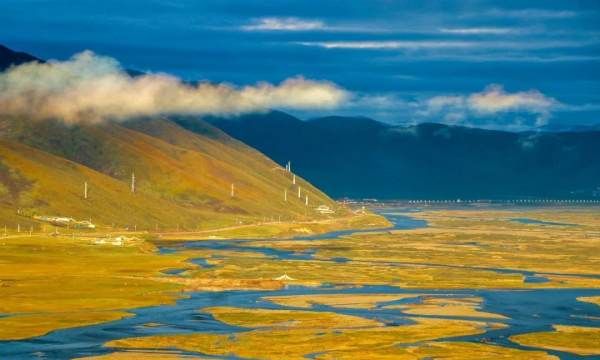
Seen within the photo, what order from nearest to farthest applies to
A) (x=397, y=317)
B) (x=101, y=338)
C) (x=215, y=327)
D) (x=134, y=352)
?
(x=134, y=352) → (x=101, y=338) → (x=215, y=327) → (x=397, y=317)

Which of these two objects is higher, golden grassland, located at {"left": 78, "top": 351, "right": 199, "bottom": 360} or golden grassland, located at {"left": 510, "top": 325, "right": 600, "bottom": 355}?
golden grassland, located at {"left": 510, "top": 325, "right": 600, "bottom": 355}

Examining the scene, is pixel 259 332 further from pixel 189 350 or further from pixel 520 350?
pixel 520 350

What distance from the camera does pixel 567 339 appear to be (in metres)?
170

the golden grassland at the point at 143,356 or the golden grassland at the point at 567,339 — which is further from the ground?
the golden grassland at the point at 567,339

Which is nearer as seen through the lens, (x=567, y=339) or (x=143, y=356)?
(x=143, y=356)

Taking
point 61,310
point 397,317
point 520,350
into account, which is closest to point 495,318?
point 397,317

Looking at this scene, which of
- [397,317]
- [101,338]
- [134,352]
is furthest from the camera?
[397,317]

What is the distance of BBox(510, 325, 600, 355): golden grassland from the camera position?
535 ft

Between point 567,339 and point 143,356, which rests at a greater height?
point 567,339

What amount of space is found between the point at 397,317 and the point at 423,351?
107ft

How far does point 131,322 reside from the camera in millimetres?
185500

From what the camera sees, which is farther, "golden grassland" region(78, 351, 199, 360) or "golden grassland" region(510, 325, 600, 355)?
"golden grassland" region(510, 325, 600, 355)

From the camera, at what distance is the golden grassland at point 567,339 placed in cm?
16312

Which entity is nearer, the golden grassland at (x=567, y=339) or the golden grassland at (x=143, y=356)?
the golden grassland at (x=143, y=356)
